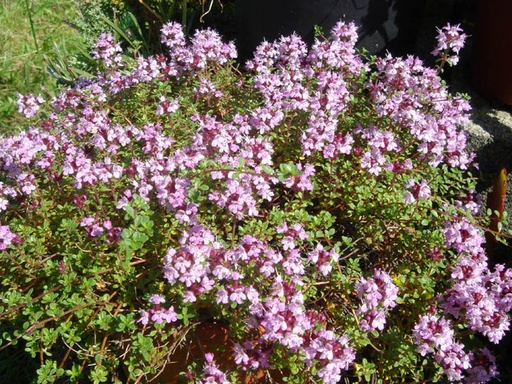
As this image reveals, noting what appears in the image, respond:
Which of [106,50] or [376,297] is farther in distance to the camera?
[106,50]

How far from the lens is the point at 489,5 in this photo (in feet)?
9.32

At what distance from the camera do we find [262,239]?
6.49 ft

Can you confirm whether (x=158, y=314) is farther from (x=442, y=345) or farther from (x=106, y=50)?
(x=106, y=50)

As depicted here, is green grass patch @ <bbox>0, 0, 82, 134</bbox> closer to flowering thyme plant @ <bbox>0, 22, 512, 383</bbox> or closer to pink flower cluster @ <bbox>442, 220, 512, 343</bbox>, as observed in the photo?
flowering thyme plant @ <bbox>0, 22, 512, 383</bbox>

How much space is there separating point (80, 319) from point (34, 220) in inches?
19.6

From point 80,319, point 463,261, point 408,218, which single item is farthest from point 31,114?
point 463,261

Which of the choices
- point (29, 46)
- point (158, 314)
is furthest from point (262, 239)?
point (29, 46)

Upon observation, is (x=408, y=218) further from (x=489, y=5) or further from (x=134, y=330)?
(x=489, y=5)

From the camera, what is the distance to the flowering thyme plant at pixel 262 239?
6.09 ft

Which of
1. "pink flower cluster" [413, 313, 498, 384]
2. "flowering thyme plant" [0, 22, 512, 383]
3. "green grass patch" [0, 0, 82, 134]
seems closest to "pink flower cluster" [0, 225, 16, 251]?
"flowering thyme plant" [0, 22, 512, 383]

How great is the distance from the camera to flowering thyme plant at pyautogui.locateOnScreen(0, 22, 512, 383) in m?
1.86

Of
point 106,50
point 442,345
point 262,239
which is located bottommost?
point 442,345

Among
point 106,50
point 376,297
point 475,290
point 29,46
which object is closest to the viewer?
point 376,297

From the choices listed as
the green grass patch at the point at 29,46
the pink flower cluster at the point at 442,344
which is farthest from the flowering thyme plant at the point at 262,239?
the green grass patch at the point at 29,46
